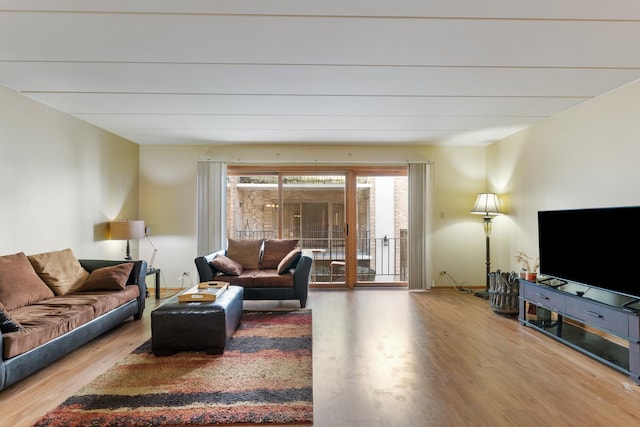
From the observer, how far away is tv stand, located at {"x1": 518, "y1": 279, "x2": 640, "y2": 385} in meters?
2.64

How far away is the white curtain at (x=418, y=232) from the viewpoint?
5824 mm

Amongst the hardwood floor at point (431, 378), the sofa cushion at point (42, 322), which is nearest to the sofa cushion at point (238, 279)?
the hardwood floor at point (431, 378)

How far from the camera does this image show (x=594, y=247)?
3.21 m

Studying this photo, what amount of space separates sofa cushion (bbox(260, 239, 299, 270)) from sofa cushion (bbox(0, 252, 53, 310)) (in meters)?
2.54

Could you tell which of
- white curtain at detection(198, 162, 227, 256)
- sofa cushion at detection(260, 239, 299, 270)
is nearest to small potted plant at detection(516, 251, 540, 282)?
sofa cushion at detection(260, 239, 299, 270)

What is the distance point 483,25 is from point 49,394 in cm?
379

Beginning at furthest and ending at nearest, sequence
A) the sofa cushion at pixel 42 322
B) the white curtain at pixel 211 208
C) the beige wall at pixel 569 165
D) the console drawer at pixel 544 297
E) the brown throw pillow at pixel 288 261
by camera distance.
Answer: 1. the white curtain at pixel 211 208
2. the brown throw pillow at pixel 288 261
3. the console drawer at pixel 544 297
4. the beige wall at pixel 569 165
5. the sofa cushion at pixel 42 322

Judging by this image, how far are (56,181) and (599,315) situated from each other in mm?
5574

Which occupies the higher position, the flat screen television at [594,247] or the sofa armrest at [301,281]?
the flat screen television at [594,247]

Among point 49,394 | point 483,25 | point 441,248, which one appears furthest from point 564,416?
point 441,248

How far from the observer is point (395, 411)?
2154 mm

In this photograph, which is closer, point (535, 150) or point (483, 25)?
point (483, 25)

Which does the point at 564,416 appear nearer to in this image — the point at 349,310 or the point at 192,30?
the point at 349,310

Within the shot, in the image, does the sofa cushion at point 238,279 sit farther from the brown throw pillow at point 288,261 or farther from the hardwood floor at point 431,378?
the hardwood floor at point 431,378
